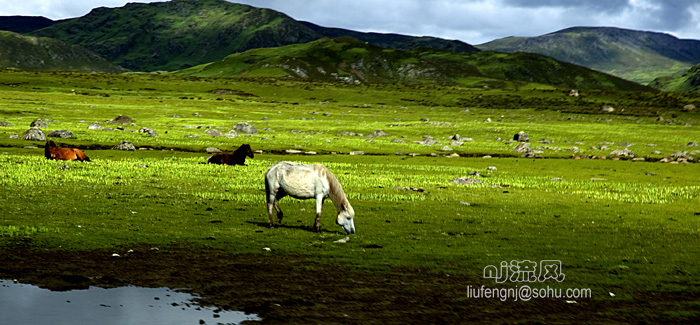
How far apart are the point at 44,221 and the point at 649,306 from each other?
70.7ft

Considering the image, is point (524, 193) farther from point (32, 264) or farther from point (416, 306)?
point (32, 264)

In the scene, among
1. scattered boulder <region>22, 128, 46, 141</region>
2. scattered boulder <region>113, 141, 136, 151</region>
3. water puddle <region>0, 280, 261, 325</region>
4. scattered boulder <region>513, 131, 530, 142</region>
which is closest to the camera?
water puddle <region>0, 280, 261, 325</region>

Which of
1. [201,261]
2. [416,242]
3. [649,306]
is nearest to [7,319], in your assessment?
[201,261]

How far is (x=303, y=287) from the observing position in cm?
1557

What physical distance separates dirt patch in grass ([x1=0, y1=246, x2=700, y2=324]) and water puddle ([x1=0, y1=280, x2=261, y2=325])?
439 millimetres

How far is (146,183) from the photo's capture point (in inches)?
1468

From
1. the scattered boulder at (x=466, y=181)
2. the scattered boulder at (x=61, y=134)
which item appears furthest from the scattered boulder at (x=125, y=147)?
the scattered boulder at (x=466, y=181)

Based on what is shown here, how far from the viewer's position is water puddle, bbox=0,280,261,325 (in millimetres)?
13375

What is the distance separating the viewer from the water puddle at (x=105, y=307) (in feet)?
43.9

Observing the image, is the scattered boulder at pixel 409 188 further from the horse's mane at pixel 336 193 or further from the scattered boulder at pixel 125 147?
the scattered boulder at pixel 125 147

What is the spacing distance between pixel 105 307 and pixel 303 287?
4.89 m

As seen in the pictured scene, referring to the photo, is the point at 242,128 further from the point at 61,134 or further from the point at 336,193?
the point at 336,193

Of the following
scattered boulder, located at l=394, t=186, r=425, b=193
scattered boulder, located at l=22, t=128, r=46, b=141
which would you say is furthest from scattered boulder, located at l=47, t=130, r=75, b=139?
scattered boulder, located at l=394, t=186, r=425, b=193

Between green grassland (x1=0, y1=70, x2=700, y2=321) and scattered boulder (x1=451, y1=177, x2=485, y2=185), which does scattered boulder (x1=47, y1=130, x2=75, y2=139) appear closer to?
green grassland (x1=0, y1=70, x2=700, y2=321)
